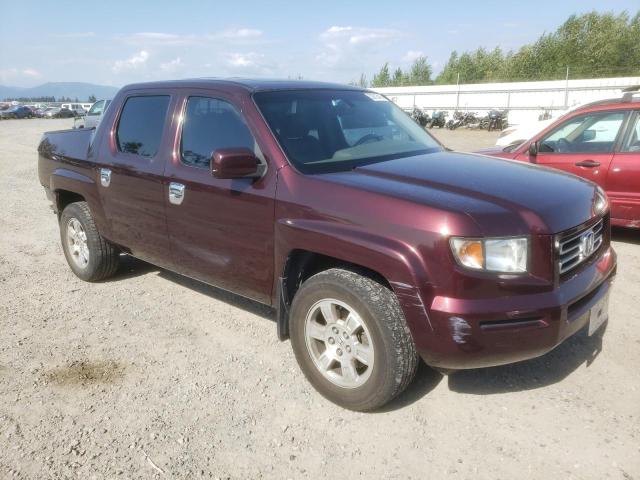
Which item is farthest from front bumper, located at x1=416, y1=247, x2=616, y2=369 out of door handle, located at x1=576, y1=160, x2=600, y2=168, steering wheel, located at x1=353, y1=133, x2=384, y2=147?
door handle, located at x1=576, y1=160, x2=600, y2=168

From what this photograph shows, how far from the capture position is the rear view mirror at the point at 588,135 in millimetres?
6219

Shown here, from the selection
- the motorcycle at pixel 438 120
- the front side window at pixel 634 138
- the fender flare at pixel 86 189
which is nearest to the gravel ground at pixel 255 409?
the fender flare at pixel 86 189

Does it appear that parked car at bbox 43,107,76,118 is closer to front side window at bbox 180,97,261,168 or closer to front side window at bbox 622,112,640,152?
front side window at bbox 180,97,261,168

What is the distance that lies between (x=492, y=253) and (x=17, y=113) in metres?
59.8

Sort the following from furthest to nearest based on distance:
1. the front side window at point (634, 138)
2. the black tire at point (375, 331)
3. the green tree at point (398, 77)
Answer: the green tree at point (398, 77), the front side window at point (634, 138), the black tire at point (375, 331)

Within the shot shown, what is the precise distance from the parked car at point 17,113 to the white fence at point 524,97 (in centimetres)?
3800

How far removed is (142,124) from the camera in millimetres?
4234

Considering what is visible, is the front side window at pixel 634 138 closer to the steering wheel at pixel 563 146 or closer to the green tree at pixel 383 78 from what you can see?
the steering wheel at pixel 563 146

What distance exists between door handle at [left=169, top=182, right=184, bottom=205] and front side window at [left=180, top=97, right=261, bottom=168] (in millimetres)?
178

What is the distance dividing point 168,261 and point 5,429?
1.57 meters

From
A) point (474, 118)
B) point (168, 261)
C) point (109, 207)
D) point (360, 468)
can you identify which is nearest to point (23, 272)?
point (109, 207)

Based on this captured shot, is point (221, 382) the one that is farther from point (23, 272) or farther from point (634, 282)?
point (634, 282)

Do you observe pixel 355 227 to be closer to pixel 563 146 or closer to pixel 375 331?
pixel 375 331

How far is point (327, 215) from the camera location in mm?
2836
